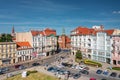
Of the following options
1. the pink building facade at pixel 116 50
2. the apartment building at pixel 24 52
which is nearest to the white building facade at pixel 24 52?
the apartment building at pixel 24 52

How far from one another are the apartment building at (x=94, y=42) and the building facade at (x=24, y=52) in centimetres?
3119

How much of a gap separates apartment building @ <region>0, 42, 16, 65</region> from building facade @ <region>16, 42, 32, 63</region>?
363cm

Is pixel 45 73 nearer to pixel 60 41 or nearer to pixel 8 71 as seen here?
pixel 8 71

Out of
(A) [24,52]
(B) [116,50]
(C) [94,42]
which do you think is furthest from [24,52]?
(B) [116,50]

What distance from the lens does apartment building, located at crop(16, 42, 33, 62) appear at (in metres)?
104

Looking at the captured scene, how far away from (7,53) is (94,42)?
52.0 m

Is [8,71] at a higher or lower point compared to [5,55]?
lower

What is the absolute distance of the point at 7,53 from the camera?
96625 millimetres

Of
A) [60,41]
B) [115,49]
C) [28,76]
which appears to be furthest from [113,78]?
[60,41]

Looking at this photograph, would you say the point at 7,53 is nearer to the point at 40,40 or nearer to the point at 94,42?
the point at 40,40

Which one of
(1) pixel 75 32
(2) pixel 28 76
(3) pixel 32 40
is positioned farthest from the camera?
(1) pixel 75 32

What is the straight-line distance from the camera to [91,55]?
107 m

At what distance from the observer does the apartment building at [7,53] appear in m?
94.3

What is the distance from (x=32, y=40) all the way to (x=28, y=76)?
42.1 metres
